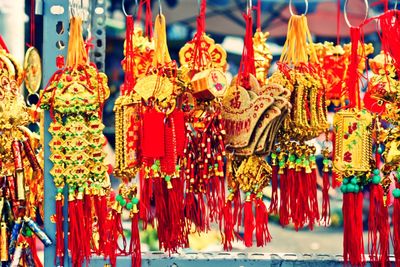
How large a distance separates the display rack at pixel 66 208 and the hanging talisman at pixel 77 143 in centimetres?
3

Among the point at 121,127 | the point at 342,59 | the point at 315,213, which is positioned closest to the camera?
the point at 121,127

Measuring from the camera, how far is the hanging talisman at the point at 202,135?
1681mm

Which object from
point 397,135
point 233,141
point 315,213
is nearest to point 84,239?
point 233,141

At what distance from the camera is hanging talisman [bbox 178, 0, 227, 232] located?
1.68m

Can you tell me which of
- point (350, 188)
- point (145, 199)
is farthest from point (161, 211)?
point (350, 188)

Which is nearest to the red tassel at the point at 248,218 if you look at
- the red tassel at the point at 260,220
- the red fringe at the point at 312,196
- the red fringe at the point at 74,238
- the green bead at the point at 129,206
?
the red tassel at the point at 260,220

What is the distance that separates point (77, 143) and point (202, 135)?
0.84 feet

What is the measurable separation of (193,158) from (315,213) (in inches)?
11.5

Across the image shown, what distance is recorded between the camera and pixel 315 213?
1.75 m

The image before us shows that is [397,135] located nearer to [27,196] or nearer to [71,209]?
[71,209]

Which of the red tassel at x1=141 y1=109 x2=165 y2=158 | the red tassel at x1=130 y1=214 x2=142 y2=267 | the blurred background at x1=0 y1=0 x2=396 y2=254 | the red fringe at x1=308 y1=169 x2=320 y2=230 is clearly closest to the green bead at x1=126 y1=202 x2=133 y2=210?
the red tassel at x1=130 y1=214 x2=142 y2=267

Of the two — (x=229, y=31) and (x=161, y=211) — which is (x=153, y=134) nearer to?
(x=161, y=211)

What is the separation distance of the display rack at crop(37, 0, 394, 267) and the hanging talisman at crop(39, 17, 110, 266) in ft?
0.08

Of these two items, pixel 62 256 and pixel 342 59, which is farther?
pixel 342 59
